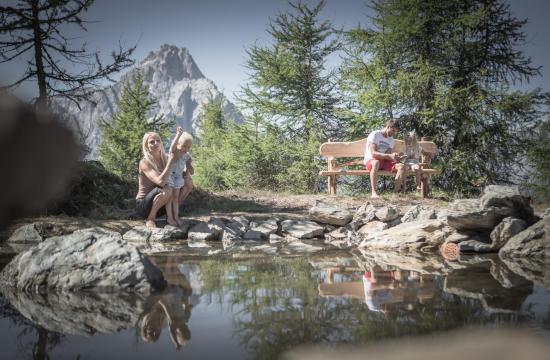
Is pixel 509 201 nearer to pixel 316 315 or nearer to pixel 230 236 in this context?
pixel 316 315

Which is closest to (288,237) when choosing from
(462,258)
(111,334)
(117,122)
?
(462,258)

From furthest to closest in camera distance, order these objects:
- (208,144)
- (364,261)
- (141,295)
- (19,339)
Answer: (208,144) → (364,261) → (141,295) → (19,339)

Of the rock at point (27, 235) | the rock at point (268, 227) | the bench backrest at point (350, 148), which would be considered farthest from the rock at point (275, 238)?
the bench backrest at point (350, 148)

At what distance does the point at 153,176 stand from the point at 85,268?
3.46m

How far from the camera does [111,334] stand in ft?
7.27

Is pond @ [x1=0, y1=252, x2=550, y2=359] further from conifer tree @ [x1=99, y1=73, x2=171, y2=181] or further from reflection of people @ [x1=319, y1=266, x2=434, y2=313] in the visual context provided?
conifer tree @ [x1=99, y1=73, x2=171, y2=181]

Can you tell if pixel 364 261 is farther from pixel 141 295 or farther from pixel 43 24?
pixel 43 24

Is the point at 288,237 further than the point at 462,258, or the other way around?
the point at 288,237

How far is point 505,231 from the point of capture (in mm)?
4988

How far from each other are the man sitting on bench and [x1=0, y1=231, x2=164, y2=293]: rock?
6331mm

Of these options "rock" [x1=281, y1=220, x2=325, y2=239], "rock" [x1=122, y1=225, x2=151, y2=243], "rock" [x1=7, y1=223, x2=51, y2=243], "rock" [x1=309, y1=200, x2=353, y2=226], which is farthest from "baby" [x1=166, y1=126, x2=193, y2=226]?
"rock" [x1=309, y1=200, x2=353, y2=226]

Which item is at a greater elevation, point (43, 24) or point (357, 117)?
point (43, 24)

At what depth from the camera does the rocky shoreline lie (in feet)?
10.9

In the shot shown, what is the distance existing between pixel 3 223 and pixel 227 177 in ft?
49.2
